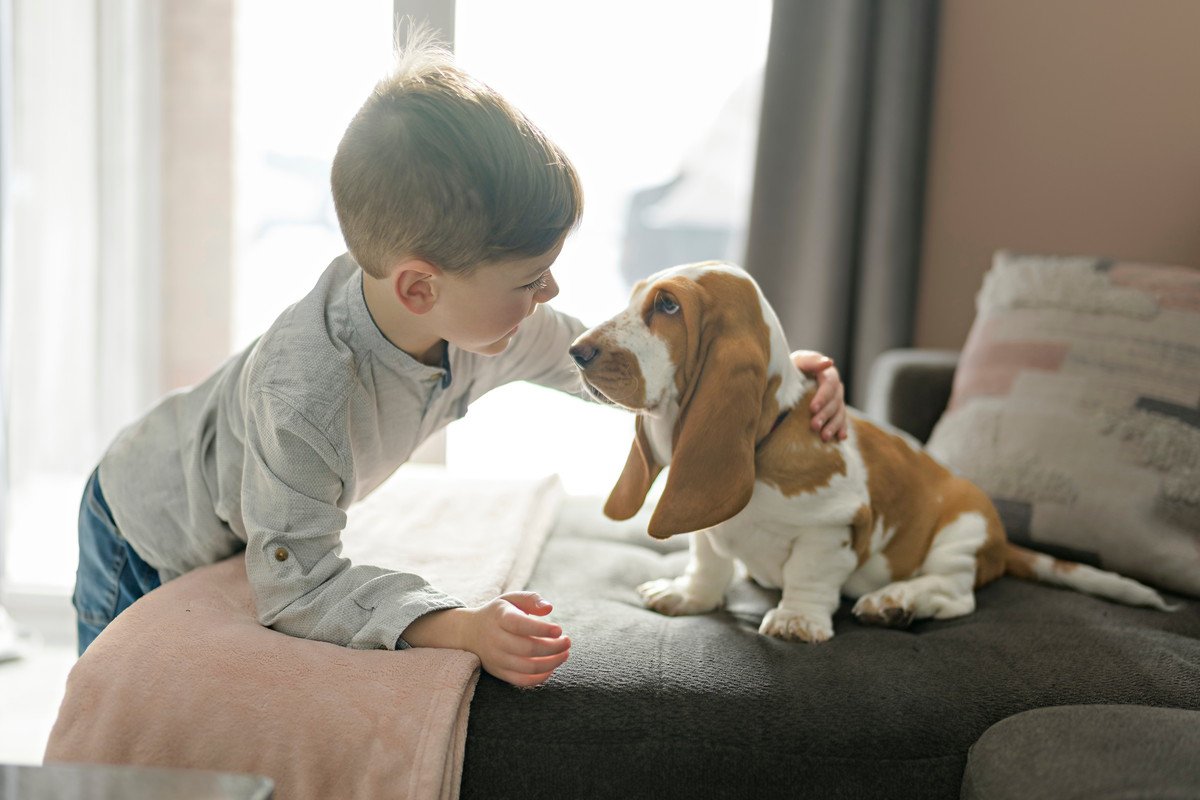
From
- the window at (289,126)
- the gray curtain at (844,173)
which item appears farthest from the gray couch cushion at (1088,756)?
the window at (289,126)

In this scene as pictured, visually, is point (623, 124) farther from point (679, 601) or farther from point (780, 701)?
point (780, 701)

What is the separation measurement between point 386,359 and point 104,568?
20.0 inches

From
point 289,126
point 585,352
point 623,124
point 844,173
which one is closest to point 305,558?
point 585,352

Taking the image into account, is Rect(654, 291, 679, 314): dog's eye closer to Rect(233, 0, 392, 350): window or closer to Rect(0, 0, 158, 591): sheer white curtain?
Rect(233, 0, 392, 350): window

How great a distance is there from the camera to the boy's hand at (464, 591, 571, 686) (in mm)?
964

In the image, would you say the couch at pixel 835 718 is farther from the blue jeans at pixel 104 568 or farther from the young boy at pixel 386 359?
the blue jeans at pixel 104 568

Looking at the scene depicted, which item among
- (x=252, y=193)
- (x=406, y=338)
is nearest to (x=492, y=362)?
(x=406, y=338)

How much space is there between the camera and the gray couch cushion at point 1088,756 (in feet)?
2.68

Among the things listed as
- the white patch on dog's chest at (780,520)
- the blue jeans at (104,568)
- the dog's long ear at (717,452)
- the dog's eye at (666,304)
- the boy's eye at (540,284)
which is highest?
the boy's eye at (540,284)

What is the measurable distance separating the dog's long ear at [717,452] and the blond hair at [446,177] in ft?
0.79

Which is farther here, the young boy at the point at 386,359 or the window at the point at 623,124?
the window at the point at 623,124

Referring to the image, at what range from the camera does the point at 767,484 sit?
1135 mm

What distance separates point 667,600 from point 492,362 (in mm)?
400

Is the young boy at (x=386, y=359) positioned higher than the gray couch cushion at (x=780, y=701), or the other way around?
the young boy at (x=386, y=359)
